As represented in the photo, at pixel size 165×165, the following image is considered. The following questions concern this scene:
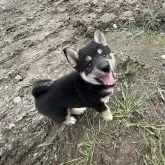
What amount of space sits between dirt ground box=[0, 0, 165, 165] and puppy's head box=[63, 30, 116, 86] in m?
0.62

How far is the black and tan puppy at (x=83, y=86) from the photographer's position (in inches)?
136

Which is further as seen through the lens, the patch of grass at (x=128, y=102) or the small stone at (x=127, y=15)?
the small stone at (x=127, y=15)

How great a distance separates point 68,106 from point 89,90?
0.30 m

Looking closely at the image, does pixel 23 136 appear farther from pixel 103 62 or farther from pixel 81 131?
pixel 103 62

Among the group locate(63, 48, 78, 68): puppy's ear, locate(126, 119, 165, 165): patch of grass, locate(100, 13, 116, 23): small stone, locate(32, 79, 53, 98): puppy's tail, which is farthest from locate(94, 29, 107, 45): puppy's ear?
locate(100, 13, 116, 23): small stone

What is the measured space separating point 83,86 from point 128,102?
617 mm

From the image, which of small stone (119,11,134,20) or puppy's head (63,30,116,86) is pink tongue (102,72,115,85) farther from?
small stone (119,11,134,20)

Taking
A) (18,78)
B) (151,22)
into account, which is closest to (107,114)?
(18,78)

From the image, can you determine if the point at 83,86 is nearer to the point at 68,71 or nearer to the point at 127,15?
the point at 68,71

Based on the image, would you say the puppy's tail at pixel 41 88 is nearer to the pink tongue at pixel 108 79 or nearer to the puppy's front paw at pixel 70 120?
the puppy's front paw at pixel 70 120

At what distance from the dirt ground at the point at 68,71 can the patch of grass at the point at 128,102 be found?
0.4 inches

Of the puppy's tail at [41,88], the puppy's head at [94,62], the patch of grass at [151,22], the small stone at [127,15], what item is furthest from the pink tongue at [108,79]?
the small stone at [127,15]

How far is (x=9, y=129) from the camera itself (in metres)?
4.30

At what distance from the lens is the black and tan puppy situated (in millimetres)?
3445
